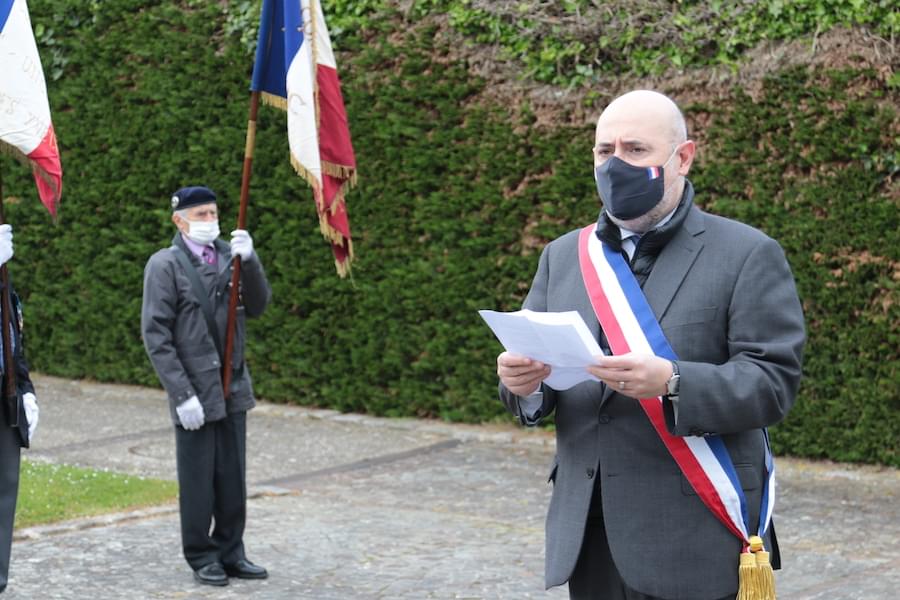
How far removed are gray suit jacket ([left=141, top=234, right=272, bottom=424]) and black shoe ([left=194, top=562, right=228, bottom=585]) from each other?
2.30 ft

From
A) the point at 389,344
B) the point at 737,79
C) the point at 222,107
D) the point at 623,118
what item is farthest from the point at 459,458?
the point at 623,118

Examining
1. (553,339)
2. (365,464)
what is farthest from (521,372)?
(365,464)

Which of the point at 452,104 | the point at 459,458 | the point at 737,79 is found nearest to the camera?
the point at 737,79

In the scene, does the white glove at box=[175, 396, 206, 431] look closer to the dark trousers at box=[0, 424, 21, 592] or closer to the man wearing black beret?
the man wearing black beret

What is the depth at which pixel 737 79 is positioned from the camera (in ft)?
30.1

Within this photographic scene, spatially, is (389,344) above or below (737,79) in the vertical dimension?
below

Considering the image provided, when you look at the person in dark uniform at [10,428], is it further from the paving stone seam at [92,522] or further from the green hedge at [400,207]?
the green hedge at [400,207]

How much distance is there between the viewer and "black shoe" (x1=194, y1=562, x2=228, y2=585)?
Answer: 21.9ft

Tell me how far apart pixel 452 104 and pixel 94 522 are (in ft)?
14.0

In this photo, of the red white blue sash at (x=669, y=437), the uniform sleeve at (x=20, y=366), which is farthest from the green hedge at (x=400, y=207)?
the red white blue sash at (x=669, y=437)

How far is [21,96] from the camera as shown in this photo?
19.8 ft

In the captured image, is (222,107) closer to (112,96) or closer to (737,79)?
(112,96)

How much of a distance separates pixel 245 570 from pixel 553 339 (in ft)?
12.8

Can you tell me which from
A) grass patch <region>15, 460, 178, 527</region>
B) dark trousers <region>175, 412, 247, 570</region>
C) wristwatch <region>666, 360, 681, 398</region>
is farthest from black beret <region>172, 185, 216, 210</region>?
wristwatch <region>666, 360, 681, 398</region>
